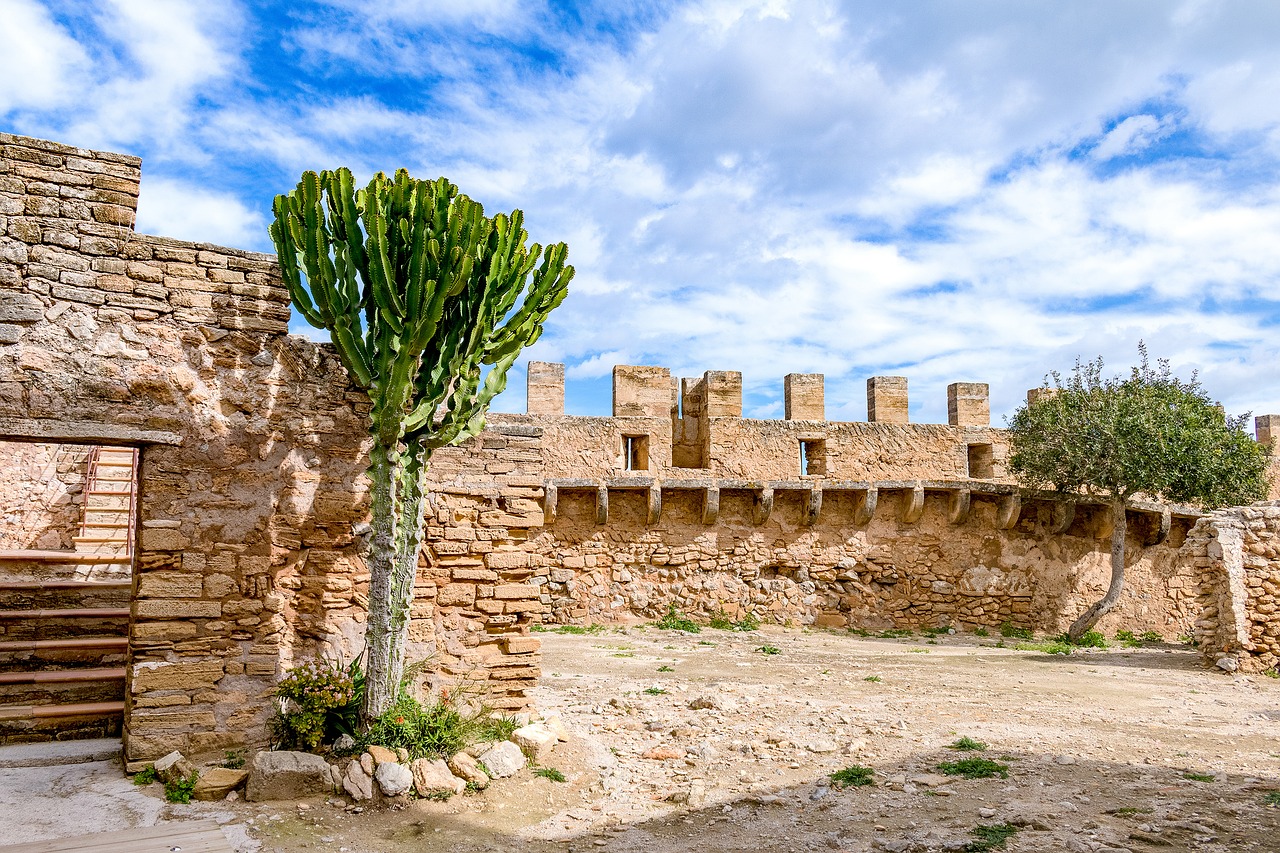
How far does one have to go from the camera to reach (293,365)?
6.57m

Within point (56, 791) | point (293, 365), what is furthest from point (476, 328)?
point (56, 791)

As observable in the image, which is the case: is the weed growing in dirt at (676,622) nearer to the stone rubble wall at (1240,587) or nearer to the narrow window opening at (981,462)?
the narrow window opening at (981,462)

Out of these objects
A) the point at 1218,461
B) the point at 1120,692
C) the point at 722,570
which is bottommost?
the point at 1120,692

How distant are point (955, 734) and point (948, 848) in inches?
109

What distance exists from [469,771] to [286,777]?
123 cm

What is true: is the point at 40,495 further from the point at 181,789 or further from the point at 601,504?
the point at 601,504

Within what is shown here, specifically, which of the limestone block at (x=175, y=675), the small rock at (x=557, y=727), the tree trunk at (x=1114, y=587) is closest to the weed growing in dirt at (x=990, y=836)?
the small rock at (x=557, y=727)

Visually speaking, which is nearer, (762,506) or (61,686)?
(61,686)

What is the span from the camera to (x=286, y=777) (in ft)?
18.4

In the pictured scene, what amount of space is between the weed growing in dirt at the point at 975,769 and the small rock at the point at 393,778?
3972 millimetres

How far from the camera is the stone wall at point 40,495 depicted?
11.0 meters

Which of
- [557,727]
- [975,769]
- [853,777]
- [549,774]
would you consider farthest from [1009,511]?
[549,774]

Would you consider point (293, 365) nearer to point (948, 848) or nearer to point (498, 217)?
point (498, 217)

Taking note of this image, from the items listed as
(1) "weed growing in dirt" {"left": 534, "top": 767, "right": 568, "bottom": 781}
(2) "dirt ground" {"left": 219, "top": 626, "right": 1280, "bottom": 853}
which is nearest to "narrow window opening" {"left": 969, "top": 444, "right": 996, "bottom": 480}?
(2) "dirt ground" {"left": 219, "top": 626, "right": 1280, "bottom": 853}
